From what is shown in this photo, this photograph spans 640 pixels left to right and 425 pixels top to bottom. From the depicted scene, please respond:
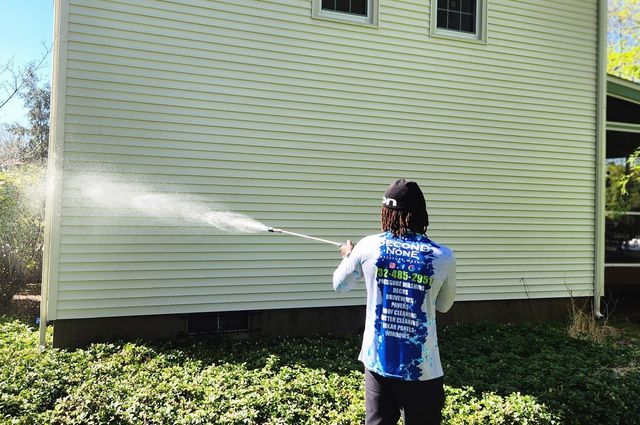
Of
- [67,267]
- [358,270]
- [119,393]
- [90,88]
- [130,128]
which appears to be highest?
[90,88]

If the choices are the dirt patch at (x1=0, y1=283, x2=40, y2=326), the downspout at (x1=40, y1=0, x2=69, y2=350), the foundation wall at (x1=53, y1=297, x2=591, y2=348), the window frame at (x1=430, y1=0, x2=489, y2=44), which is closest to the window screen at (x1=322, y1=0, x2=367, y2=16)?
the window frame at (x1=430, y1=0, x2=489, y2=44)

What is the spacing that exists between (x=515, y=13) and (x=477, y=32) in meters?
0.80

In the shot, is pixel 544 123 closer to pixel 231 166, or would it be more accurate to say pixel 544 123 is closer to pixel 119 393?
pixel 231 166

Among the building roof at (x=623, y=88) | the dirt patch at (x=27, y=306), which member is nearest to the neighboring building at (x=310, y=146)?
the building roof at (x=623, y=88)

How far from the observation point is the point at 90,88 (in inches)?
235

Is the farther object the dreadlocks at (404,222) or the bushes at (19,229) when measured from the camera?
the bushes at (19,229)

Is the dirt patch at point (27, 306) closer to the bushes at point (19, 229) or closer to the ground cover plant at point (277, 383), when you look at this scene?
the bushes at point (19, 229)

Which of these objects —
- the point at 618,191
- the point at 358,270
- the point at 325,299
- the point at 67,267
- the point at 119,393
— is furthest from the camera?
the point at 618,191

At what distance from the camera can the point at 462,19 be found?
8.08 m

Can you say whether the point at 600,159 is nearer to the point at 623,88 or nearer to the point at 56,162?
the point at 623,88

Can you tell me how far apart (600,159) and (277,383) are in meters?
7.36

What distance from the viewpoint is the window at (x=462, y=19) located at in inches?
311

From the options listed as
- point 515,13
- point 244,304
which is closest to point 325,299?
point 244,304

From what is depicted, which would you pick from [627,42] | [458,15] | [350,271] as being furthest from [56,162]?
[627,42]
